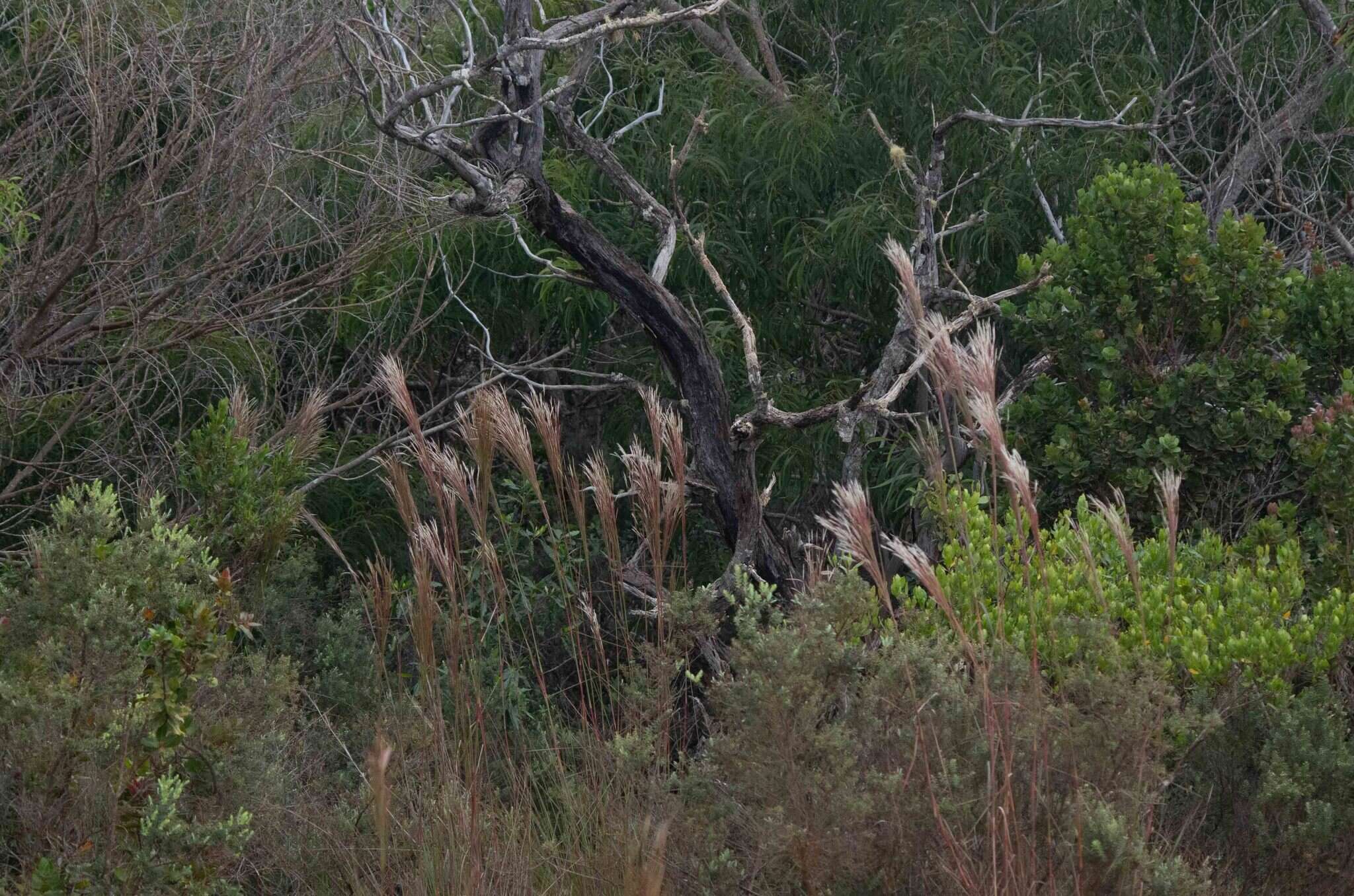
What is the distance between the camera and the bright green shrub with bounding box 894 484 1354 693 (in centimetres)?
315

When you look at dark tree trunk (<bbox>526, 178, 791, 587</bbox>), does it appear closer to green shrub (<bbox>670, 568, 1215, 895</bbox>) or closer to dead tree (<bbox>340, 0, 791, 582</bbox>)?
dead tree (<bbox>340, 0, 791, 582</bbox>)

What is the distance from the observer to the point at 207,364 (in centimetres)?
581

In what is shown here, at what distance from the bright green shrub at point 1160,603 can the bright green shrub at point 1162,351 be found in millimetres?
780

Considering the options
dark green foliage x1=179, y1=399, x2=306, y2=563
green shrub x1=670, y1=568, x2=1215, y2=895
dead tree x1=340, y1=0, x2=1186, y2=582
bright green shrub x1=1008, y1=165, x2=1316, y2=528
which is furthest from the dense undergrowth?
dead tree x1=340, y1=0, x2=1186, y2=582

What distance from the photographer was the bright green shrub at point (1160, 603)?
315 cm

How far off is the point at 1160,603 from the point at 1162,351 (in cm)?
164

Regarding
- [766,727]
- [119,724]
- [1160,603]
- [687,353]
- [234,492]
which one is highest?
[766,727]

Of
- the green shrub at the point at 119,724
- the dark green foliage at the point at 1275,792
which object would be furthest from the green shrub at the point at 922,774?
the green shrub at the point at 119,724

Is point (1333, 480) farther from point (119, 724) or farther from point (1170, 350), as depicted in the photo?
point (119, 724)

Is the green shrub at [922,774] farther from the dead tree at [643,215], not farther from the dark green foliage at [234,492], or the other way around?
the dark green foliage at [234,492]

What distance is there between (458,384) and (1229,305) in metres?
3.70

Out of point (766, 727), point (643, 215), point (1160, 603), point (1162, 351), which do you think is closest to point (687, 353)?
point (643, 215)

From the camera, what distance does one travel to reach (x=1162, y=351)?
186 inches

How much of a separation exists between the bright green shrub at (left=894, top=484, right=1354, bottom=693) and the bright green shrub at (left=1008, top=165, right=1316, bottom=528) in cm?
78
